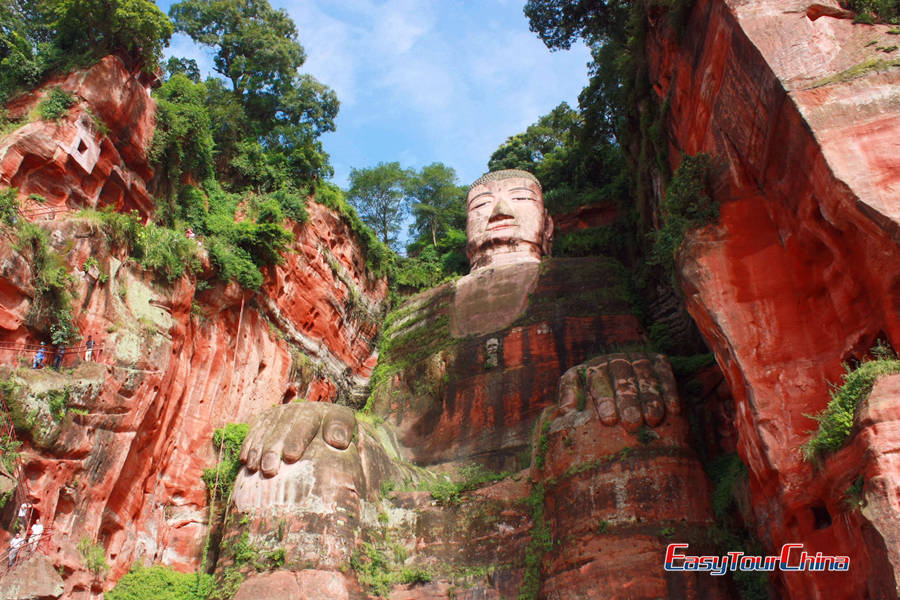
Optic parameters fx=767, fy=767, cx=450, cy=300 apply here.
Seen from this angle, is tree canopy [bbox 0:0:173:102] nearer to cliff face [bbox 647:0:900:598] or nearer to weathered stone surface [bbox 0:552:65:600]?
weathered stone surface [bbox 0:552:65:600]

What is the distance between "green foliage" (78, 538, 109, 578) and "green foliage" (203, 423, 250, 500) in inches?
90.4

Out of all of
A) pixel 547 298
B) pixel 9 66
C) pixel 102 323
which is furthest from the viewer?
pixel 547 298

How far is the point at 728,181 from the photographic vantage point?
10938 millimetres

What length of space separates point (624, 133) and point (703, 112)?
7.06 metres

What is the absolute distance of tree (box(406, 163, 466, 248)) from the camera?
32.4 metres

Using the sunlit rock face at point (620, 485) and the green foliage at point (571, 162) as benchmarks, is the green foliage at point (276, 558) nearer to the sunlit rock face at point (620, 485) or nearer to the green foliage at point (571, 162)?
the sunlit rock face at point (620, 485)

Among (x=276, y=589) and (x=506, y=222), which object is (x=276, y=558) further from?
(x=506, y=222)

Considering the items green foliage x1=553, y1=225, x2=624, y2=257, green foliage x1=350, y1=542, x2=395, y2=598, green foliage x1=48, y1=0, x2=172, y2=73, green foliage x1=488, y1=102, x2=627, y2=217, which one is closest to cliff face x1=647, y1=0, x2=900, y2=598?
green foliage x1=350, y1=542, x2=395, y2=598

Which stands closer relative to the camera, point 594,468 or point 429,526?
point 594,468

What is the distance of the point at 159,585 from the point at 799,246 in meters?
10.8

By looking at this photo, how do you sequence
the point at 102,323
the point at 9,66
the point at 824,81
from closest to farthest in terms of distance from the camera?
the point at 824,81, the point at 102,323, the point at 9,66

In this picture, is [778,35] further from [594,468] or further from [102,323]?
[102,323]

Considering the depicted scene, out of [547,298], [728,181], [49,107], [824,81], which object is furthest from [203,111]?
[824,81]

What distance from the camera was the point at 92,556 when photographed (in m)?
11.3
